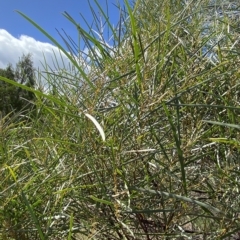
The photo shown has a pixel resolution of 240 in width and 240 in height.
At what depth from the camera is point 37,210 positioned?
1.60 feet

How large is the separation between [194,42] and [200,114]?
106 millimetres

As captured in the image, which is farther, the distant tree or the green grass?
the distant tree

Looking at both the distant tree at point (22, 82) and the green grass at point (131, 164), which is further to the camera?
the distant tree at point (22, 82)

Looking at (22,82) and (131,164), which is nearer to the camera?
(131,164)

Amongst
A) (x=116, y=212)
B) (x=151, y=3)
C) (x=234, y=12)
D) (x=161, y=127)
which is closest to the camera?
(x=116, y=212)

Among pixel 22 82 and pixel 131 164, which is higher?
pixel 22 82

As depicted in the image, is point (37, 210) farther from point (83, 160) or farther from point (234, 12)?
point (234, 12)

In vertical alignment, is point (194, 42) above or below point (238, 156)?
above

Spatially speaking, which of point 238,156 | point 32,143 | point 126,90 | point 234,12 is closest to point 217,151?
point 238,156

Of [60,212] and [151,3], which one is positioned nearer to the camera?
[60,212]

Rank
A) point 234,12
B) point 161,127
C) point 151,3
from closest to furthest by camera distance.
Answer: point 161,127 → point 234,12 → point 151,3

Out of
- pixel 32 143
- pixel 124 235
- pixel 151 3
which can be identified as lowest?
pixel 124 235

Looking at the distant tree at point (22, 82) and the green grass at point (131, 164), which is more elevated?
the distant tree at point (22, 82)

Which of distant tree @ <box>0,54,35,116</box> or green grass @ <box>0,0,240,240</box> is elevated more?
distant tree @ <box>0,54,35,116</box>
